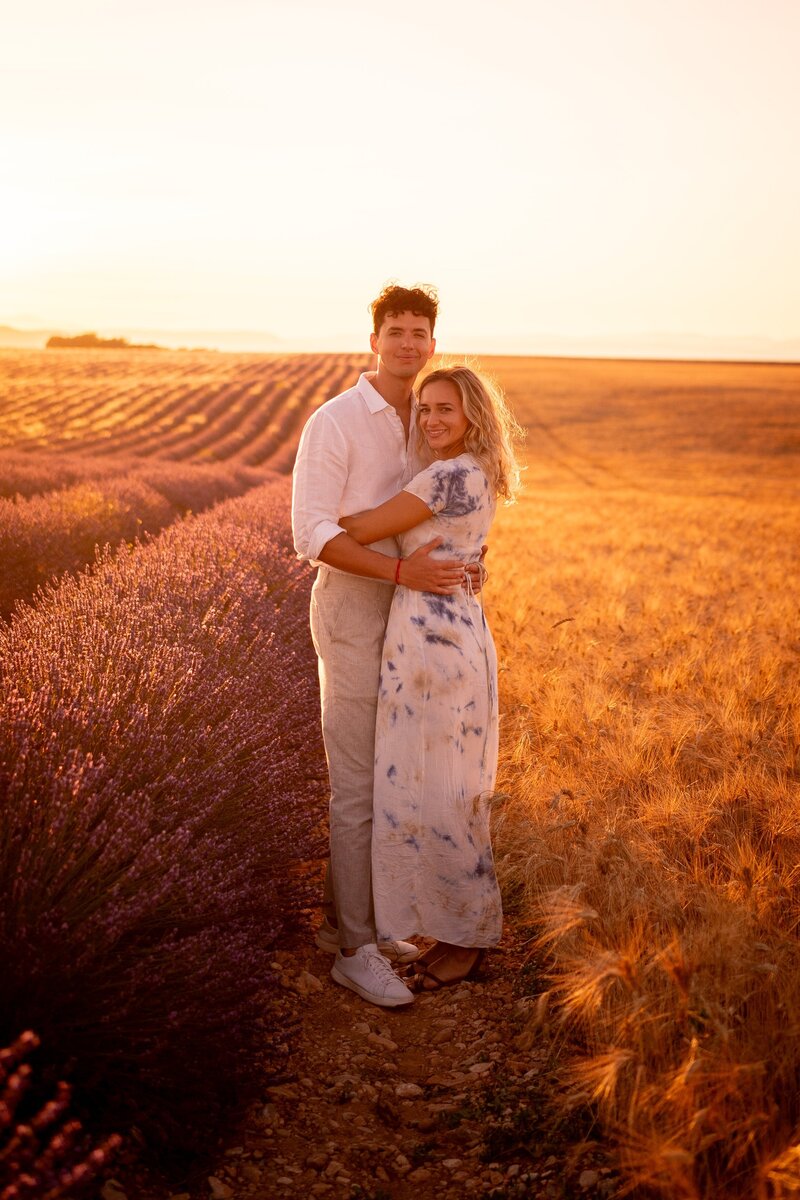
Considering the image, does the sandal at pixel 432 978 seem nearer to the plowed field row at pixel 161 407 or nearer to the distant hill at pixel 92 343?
the plowed field row at pixel 161 407

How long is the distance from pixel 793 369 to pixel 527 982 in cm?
7770

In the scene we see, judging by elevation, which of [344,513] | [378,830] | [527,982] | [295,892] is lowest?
[527,982]

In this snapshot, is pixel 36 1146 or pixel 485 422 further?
pixel 485 422

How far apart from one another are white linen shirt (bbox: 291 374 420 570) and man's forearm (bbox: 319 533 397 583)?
0.09 ft

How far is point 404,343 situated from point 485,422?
1.23 feet

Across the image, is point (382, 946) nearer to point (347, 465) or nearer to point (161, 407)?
point (347, 465)

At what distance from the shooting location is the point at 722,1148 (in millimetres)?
1835

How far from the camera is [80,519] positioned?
7.25m

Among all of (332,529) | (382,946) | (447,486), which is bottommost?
(382,946)

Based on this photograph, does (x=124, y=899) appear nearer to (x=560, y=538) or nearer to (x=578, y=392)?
(x=560, y=538)

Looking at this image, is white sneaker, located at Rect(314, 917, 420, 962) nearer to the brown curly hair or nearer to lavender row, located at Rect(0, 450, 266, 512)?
the brown curly hair

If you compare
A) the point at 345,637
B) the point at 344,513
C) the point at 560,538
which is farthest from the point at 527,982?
the point at 560,538

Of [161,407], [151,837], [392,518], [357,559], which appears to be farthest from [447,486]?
[161,407]

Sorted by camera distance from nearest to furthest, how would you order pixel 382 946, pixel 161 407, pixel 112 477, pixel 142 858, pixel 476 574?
pixel 142 858 < pixel 476 574 < pixel 382 946 < pixel 112 477 < pixel 161 407
